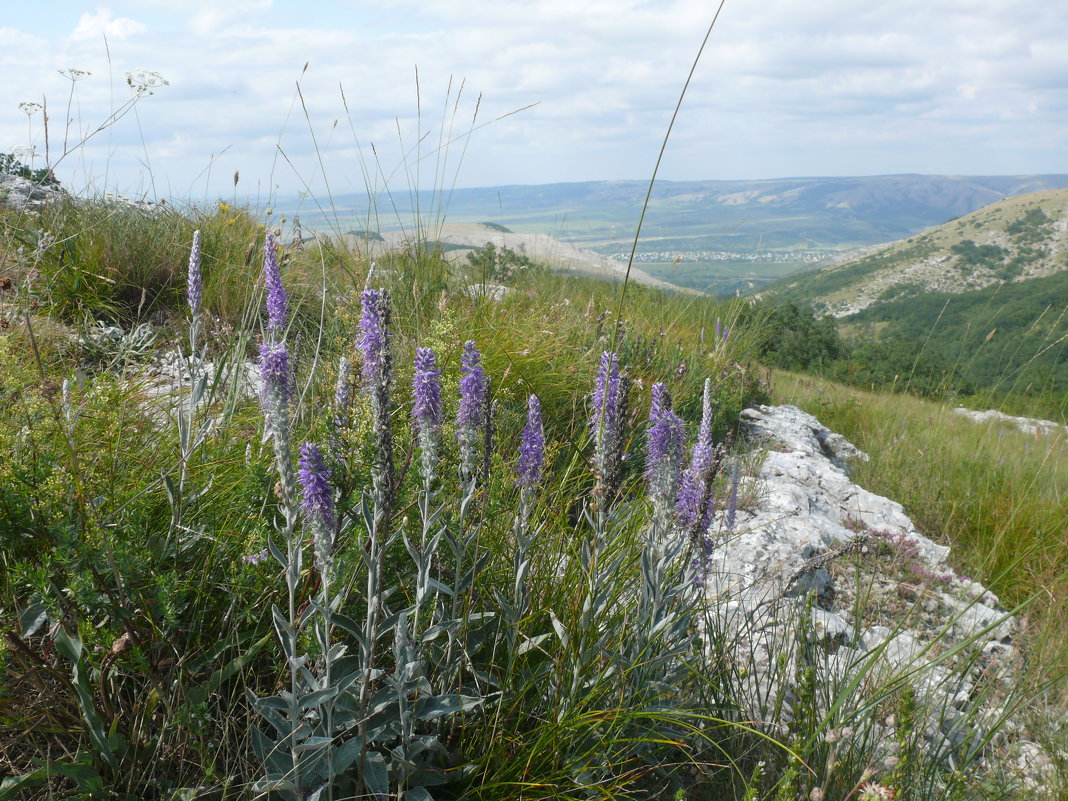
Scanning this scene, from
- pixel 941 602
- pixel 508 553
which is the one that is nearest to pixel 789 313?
pixel 941 602

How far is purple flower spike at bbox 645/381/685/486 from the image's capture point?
2.22 m

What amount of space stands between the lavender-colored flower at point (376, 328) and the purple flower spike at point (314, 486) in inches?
9.3

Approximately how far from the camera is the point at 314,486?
5.54ft

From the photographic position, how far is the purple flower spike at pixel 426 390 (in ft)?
5.93

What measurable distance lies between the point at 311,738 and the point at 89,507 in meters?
1.13

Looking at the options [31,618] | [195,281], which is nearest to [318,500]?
[31,618]

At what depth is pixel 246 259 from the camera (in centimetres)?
659

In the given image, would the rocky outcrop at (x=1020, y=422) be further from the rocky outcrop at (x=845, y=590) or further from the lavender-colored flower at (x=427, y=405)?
the lavender-colored flower at (x=427, y=405)

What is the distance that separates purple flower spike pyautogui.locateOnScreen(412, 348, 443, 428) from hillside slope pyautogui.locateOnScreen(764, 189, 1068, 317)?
85425mm

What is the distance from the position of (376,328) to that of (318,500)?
0.45 metres

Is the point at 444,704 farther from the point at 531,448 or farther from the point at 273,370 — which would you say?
the point at 273,370

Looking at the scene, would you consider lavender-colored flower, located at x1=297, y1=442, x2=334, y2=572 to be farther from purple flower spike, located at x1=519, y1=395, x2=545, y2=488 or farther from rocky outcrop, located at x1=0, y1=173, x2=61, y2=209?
rocky outcrop, located at x1=0, y1=173, x2=61, y2=209

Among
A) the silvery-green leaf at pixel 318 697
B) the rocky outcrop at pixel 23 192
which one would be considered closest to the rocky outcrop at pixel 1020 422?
the silvery-green leaf at pixel 318 697

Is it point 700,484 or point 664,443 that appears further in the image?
point 700,484
